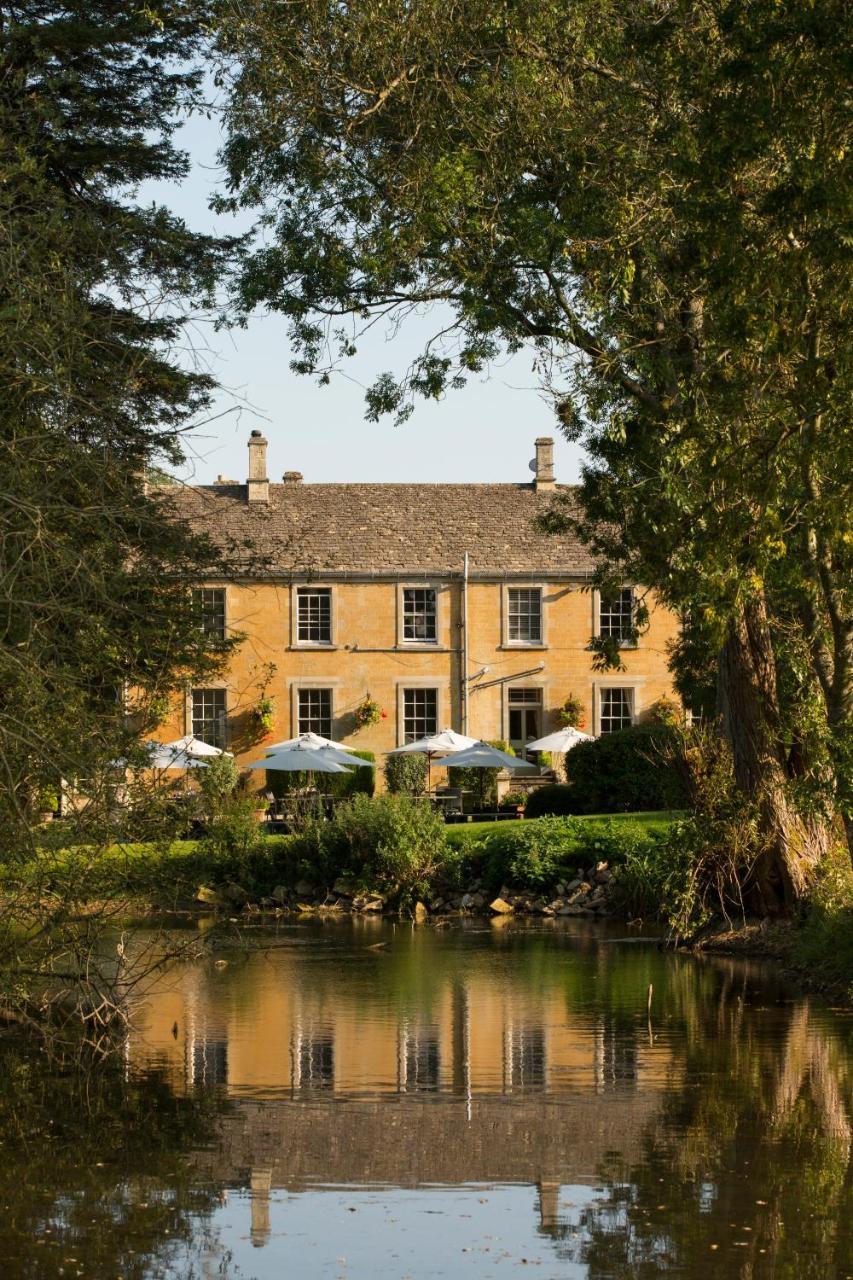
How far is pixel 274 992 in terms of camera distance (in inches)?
645

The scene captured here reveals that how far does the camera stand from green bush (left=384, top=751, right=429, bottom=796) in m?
39.2

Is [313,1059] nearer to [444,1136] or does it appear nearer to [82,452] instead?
[444,1136]

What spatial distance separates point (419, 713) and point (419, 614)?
2.56 metres

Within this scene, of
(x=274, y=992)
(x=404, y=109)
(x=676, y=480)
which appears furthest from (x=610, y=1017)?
(x=404, y=109)

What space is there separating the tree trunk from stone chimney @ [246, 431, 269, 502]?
26.3 meters

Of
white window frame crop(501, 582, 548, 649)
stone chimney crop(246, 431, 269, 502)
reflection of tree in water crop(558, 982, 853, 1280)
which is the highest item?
stone chimney crop(246, 431, 269, 502)

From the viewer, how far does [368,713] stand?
42125 millimetres

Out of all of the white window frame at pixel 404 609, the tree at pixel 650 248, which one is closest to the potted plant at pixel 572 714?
the white window frame at pixel 404 609

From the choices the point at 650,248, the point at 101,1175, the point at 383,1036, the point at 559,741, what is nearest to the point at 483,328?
the point at 650,248

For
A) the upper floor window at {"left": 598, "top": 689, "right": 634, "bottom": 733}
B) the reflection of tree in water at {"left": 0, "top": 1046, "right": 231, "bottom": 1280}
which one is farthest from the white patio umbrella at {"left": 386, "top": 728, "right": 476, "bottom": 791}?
the reflection of tree in water at {"left": 0, "top": 1046, "right": 231, "bottom": 1280}

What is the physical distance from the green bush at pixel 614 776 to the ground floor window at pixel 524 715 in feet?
28.3

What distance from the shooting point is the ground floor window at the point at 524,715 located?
140 ft

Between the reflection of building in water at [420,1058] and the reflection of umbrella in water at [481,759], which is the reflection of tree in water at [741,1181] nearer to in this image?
the reflection of building in water at [420,1058]

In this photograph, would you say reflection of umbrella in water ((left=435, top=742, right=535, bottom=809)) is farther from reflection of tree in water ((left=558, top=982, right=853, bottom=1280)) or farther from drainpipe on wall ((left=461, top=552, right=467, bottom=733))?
reflection of tree in water ((left=558, top=982, right=853, bottom=1280))
